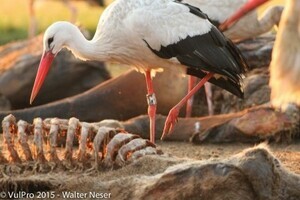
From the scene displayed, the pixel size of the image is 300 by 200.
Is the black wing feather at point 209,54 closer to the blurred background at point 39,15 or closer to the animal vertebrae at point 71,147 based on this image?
the animal vertebrae at point 71,147

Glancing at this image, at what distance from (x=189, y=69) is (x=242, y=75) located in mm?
450

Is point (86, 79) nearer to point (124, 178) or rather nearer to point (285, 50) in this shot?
point (285, 50)

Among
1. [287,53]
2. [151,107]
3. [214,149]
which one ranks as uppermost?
[287,53]

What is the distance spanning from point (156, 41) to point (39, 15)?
15234mm

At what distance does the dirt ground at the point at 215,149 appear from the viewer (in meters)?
7.89

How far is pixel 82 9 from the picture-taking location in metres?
25.1

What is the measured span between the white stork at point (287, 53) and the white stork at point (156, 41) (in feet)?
3.71

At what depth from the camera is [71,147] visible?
625 centimetres

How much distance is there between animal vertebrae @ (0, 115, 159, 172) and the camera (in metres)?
6.11

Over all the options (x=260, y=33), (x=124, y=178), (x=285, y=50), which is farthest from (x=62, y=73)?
(x=124, y=178)

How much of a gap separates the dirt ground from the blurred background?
944 cm

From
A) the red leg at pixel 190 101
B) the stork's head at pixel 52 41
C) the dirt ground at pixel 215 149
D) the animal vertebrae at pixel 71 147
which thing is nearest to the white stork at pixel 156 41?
the stork's head at pixel 52 41

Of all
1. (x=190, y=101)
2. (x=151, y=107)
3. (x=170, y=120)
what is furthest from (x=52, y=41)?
(x=190, y=101)

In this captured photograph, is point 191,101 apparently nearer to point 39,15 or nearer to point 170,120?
point 170,120
